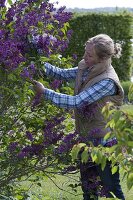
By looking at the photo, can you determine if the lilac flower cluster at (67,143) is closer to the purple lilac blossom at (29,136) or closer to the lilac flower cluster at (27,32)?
the purple lilac blossom at (29,136)

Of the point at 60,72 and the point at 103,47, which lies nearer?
the point at 103,47

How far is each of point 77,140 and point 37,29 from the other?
0.84m

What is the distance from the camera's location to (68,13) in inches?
185

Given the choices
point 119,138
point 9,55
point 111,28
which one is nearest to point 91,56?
point 9,55

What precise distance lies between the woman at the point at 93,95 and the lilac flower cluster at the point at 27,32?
25 centimetres

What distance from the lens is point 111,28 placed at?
17844 millimetres

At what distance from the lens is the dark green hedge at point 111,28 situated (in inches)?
695

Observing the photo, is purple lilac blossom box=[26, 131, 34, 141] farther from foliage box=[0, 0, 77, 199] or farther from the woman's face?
the woman's face

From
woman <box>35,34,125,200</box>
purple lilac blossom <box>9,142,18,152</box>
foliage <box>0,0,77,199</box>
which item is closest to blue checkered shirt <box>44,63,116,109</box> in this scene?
woman <box>35,34,125,200</box>

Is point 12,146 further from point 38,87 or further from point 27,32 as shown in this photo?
point 27,32

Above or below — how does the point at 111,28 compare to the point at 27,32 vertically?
below

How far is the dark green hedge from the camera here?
17641mm

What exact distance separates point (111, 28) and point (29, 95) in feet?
44.2

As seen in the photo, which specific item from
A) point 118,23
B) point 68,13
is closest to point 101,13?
point 118,23
